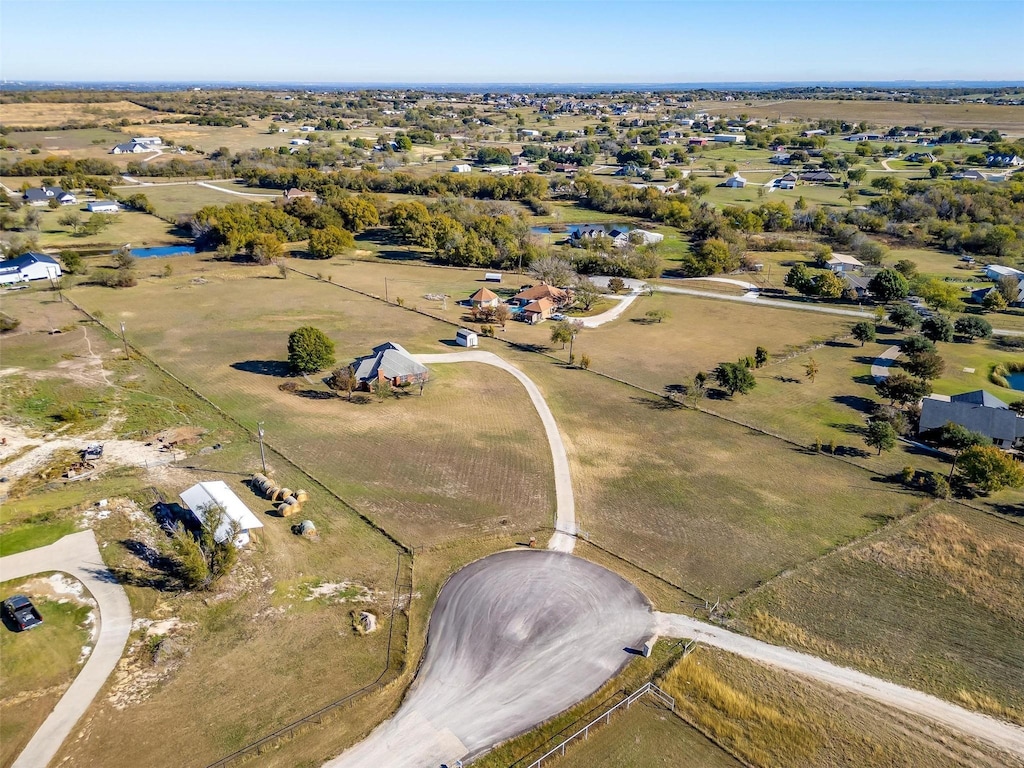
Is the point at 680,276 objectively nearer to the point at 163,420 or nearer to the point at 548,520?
the point at 548,520

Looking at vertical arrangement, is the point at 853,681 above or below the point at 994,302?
below

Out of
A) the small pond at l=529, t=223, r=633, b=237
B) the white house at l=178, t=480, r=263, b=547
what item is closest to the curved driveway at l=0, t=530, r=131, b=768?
the white house at l=178, t=480, r=263, b=547

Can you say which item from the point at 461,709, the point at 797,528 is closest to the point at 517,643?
the point at 461,709

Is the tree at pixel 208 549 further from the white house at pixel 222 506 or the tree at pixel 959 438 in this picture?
the tree at pixel 959 438

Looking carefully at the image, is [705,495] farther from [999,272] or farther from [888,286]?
[999,272]

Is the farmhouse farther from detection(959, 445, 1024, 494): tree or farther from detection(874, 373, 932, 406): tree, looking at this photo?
detection(959, 445, 1024, 494): tree

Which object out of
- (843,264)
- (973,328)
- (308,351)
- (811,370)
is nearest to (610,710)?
(308,351)

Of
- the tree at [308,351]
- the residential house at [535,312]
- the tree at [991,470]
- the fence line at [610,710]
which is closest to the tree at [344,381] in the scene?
the tree at [308,351]
